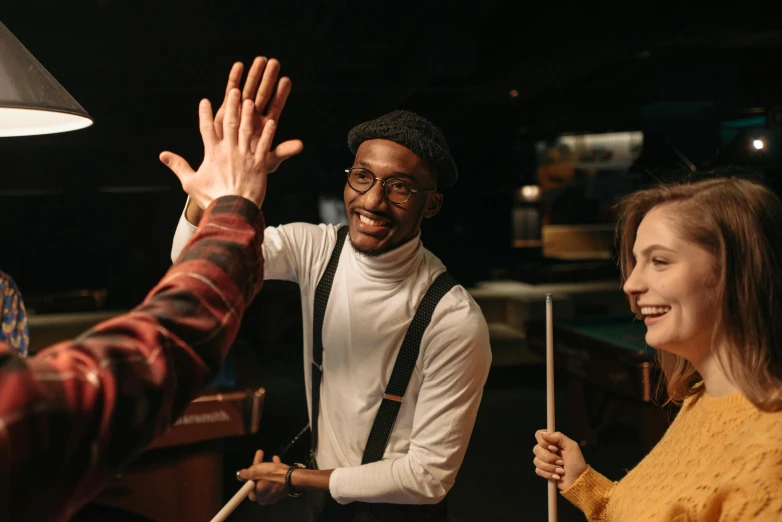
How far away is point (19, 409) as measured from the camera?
74cm

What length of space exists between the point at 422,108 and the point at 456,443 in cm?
95

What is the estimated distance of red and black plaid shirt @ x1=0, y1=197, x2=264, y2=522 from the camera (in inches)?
29.5

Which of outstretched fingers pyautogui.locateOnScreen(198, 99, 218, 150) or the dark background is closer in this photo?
outstretched fingers pyautogui.locateOnScreen(198, 99, 218, 150)

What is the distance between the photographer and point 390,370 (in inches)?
65.4

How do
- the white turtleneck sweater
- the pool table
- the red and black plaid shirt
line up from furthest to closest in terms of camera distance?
the pool table, the white turtleneck sweater, the red and black plaid shirt

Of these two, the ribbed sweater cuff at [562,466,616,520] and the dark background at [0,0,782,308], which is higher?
the dark background at [0,0,782,308]

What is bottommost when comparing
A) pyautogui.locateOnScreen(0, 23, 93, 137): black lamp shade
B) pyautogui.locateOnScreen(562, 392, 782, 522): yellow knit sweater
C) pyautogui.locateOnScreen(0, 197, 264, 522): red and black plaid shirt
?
pyautogui.locateOnScreen(562, 392, 782, 522): yellow knit sweater

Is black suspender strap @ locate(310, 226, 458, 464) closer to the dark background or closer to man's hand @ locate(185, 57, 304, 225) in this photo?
the dark background

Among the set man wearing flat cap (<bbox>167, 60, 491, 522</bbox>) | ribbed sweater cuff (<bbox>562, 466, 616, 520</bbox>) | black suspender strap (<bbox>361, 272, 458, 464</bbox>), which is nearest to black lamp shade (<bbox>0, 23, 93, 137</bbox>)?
man wearing flat cap (<bbox>167, 60, 491, 522</bbox>)

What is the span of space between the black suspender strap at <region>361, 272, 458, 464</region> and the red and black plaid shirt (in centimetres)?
73

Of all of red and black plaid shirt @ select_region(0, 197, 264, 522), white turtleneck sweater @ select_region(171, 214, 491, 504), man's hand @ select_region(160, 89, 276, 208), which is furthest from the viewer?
white turtleneck sweater @ select_region(171, 214, 491, 504)

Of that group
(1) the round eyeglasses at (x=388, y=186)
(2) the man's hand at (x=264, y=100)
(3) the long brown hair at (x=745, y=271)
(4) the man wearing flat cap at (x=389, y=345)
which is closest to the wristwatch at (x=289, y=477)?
(4) the man wearing flat cap at (x=389, y=345)

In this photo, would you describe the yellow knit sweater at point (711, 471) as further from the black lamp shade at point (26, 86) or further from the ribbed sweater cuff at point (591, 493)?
the black lamp shade at point (26, 86)

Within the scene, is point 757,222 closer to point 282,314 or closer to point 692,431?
point 692,431
